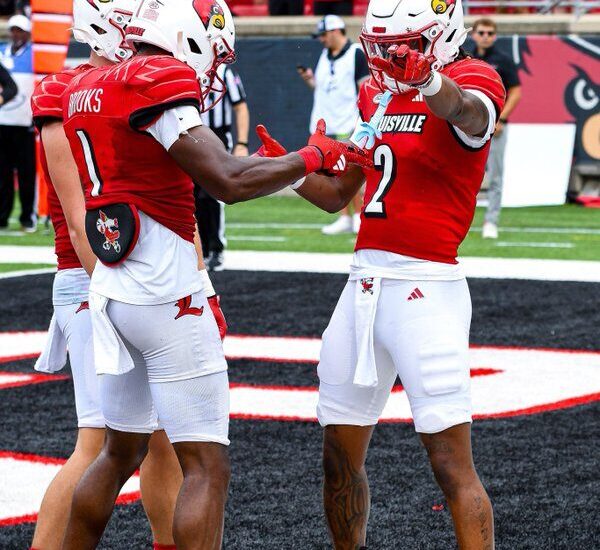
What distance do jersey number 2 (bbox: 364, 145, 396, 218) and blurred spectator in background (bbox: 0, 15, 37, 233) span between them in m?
10.6

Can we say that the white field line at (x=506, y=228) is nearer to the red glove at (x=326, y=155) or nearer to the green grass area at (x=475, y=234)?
the green grass area at (x=475, y=234)

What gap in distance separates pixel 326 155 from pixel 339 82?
10093 mm

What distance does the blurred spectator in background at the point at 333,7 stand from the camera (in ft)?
67.5

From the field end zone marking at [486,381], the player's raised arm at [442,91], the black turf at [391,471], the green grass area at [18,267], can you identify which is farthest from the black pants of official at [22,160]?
the player's raised arm at [442,91]

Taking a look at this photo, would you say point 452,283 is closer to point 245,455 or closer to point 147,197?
point 147,197

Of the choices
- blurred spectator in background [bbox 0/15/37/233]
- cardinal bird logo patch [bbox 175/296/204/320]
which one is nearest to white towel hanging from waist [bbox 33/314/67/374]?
cardinal bird logo patch [bbox 175/296/204/320]

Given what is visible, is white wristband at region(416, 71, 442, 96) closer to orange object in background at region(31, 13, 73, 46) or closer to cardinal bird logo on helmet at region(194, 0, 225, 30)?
cardinal bird logo on helmet at region(194, 0, 225, 30)

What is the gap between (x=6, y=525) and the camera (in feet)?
15.5

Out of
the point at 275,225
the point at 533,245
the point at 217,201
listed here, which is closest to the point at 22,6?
the point at 275,225

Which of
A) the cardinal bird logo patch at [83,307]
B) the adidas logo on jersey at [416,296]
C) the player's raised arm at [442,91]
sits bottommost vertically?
the cardinal bird logo patch at [83,307]

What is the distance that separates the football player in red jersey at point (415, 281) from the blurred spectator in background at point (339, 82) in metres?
9.30

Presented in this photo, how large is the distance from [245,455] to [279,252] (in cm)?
697

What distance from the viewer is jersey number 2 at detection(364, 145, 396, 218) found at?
13.1 ft

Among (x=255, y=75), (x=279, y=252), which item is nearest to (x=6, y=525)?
(x=279, y=252)
